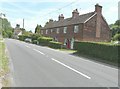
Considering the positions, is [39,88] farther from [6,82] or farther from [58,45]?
[58,45]

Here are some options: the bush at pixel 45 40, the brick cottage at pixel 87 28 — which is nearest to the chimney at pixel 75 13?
the brick cottage at pixel 87 28

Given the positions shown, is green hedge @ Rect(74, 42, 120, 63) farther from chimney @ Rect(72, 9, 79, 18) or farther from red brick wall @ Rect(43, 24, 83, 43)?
chimney @ Rect(72, 9, 79, 18)

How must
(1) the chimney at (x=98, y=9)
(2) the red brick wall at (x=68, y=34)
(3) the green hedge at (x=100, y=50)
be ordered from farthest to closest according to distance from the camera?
(2) the red brick wall at (x=68, y=34) < (1) the chimney at (x=98, y=9) < (3) the green hedge at (x=100, y=50)

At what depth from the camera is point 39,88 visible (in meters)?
8.84

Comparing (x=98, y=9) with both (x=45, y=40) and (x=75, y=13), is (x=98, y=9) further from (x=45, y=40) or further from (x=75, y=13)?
(x=45, y=40)

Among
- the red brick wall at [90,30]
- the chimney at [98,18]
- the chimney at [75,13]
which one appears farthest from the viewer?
the chimney at [75,13]

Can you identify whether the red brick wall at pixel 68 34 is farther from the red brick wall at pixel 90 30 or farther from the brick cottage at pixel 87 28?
the red brick wall at pixel 90 30

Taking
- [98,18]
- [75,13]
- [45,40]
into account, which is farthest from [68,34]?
[98,18]

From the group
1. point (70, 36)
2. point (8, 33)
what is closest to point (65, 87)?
point (70, 36)

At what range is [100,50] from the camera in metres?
24.9

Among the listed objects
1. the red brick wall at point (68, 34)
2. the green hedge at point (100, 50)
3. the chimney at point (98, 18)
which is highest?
the chimney at point (98, 18)

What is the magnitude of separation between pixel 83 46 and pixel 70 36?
21.3m

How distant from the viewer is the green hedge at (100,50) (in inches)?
864

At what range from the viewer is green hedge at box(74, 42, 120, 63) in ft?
72.0
